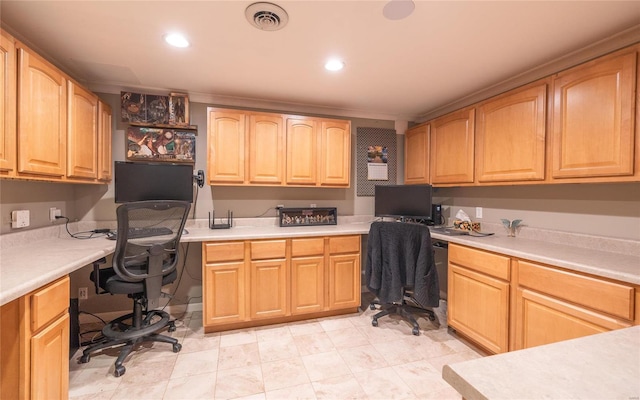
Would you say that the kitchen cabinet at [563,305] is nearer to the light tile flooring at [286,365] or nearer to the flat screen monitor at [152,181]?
the light tile flooring at [286,365]

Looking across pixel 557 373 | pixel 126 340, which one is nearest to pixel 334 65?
pixel 557 373

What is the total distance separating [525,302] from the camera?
5.98 feet

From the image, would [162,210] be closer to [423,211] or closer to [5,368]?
[5,368]

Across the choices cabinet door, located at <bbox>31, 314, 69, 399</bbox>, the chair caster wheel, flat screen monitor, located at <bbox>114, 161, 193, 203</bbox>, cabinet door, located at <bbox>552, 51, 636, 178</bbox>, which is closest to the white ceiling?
cabinet door, located at <bbox>552, 51, 636, 178</bbox>

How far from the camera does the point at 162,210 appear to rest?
6.37 feet

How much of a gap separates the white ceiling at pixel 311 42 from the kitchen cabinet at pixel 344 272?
61.7 inches


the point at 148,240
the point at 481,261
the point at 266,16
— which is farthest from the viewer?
the point at 481,261

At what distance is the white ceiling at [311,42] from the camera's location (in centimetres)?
155

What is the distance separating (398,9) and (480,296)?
2110 mm

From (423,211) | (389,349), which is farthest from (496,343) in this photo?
(423,211)

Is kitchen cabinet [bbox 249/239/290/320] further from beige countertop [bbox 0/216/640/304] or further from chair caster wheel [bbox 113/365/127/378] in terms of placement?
chair caster wheel [bbox 113/365/127/378]

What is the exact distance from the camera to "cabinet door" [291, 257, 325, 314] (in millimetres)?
2602

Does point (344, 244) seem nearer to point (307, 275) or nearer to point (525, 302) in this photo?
point (307, 275)

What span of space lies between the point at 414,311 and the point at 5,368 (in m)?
2.82
